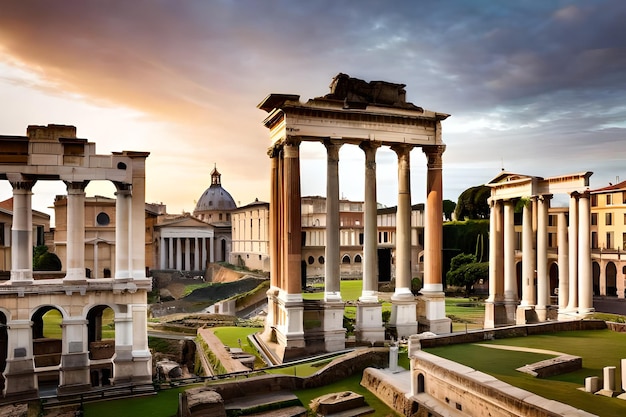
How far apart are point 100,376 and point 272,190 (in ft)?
39.6

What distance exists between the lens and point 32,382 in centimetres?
1975

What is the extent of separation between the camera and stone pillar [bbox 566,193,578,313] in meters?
30.1

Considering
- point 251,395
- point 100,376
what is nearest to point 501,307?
point 251,395

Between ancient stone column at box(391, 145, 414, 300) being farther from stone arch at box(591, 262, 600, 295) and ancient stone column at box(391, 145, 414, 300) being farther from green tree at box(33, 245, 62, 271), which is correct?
stone arch at box(591, 262, 600, 295)

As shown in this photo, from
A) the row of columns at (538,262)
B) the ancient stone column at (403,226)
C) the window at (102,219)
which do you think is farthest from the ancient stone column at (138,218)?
the window at (102,219)

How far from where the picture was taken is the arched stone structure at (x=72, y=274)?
19625 millimetres

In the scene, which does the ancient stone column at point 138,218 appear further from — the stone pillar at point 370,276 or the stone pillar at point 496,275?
the stone pillar at point 496,275

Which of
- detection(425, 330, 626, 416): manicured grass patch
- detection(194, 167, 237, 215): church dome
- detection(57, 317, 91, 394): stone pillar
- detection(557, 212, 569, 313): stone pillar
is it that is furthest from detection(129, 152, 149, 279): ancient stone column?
detection(194, 167, 237, 215): church dome

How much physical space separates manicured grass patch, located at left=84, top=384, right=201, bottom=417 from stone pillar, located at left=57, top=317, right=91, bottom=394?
1.78m

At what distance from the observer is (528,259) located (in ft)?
110

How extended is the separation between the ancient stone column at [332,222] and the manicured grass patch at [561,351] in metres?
6.41

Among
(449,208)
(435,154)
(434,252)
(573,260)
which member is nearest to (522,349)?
(434,252)

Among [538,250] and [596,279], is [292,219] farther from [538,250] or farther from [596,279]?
[596,279]

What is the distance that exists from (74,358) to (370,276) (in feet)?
44.7
